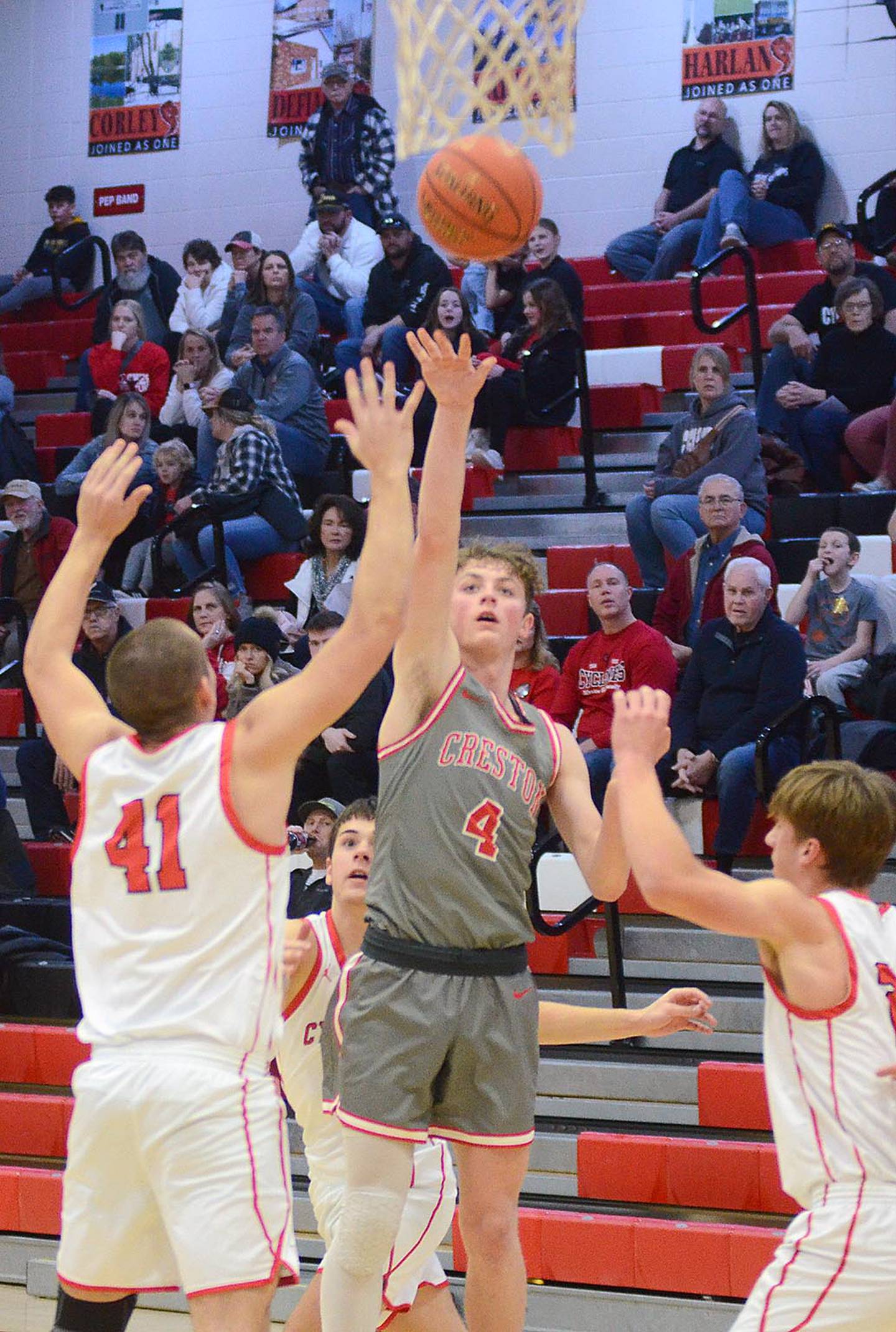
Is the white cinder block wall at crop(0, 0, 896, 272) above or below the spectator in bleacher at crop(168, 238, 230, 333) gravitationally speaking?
above

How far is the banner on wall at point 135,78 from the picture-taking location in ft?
47.4

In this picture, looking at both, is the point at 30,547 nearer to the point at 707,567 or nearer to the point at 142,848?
the point at 707,567

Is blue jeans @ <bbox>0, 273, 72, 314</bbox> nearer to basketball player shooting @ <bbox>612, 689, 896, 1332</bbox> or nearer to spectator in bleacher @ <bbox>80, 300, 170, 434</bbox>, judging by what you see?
spectator in bleacher @ <bbox>80, 300, 170, 434</bbox>

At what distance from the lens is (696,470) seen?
8391 millimetres

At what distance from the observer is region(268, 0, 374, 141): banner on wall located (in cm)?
1357

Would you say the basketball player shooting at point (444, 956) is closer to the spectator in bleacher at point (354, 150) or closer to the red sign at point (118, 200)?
the spectator in bleacher at point (354, 150)

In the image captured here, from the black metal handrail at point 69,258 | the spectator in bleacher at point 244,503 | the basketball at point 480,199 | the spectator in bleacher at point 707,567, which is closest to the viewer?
the basketball at point 480,199

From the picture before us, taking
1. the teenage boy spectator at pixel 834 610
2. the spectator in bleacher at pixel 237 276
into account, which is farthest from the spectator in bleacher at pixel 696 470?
the spectator in bleacher at pixel 237 276

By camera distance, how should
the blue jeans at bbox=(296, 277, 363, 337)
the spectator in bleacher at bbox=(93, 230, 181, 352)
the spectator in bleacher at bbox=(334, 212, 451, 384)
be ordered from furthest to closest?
1. the spectator in bleacher at bbox=(93, 230, 181, 352)
2. the blue jeans at bbox=(296, 277, 363, 337)
3. the spectator in bleacher at bbox=(334, 212, 451, 384)

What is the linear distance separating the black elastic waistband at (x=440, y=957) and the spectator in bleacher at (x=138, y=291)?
384 inches

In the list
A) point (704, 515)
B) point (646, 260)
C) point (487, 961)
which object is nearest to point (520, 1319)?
point (487, 961)

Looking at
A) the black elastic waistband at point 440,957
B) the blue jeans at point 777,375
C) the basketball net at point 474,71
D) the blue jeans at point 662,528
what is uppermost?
the basketball net at point 474,71

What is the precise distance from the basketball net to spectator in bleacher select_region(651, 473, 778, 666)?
2.98m

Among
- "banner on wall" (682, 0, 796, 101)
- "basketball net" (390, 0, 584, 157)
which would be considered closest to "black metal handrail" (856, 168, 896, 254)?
"banner on wall" (682, 0, 796, 101)
